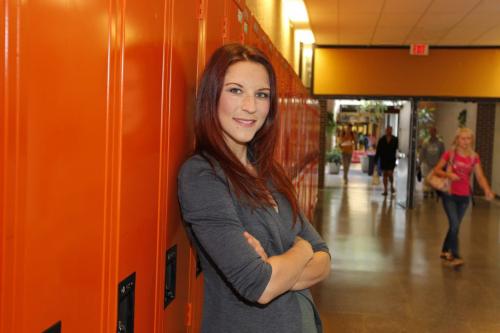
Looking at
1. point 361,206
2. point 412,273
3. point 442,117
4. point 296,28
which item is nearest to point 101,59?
point 412,273

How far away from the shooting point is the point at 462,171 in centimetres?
609

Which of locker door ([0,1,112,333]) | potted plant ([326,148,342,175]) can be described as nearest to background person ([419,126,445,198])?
potted plant ([326,148,342,175])

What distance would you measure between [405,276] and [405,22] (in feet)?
16.0

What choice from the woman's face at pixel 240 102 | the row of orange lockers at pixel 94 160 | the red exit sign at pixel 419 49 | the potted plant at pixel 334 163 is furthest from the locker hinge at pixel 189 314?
the potted plant at pixel 334 163

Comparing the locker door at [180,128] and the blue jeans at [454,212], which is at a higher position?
the locker door at [180,128]

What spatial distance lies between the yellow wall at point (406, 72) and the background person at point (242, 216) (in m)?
9.91

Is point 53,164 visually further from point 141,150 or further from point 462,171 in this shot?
point 462,171

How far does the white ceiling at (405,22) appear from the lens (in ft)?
25.6

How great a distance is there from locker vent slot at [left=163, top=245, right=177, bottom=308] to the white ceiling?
6.74 meters

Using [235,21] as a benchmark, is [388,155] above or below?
below

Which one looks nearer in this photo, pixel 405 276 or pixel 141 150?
pixel 141 150

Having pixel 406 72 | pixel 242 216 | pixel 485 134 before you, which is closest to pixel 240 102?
pixel 242 216

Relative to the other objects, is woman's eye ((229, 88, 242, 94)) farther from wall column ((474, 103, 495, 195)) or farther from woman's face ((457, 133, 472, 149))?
wall column ((474, 103, 495, 195))

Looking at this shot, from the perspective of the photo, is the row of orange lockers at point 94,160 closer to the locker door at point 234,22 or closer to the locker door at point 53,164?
the locker door at point 53,164
